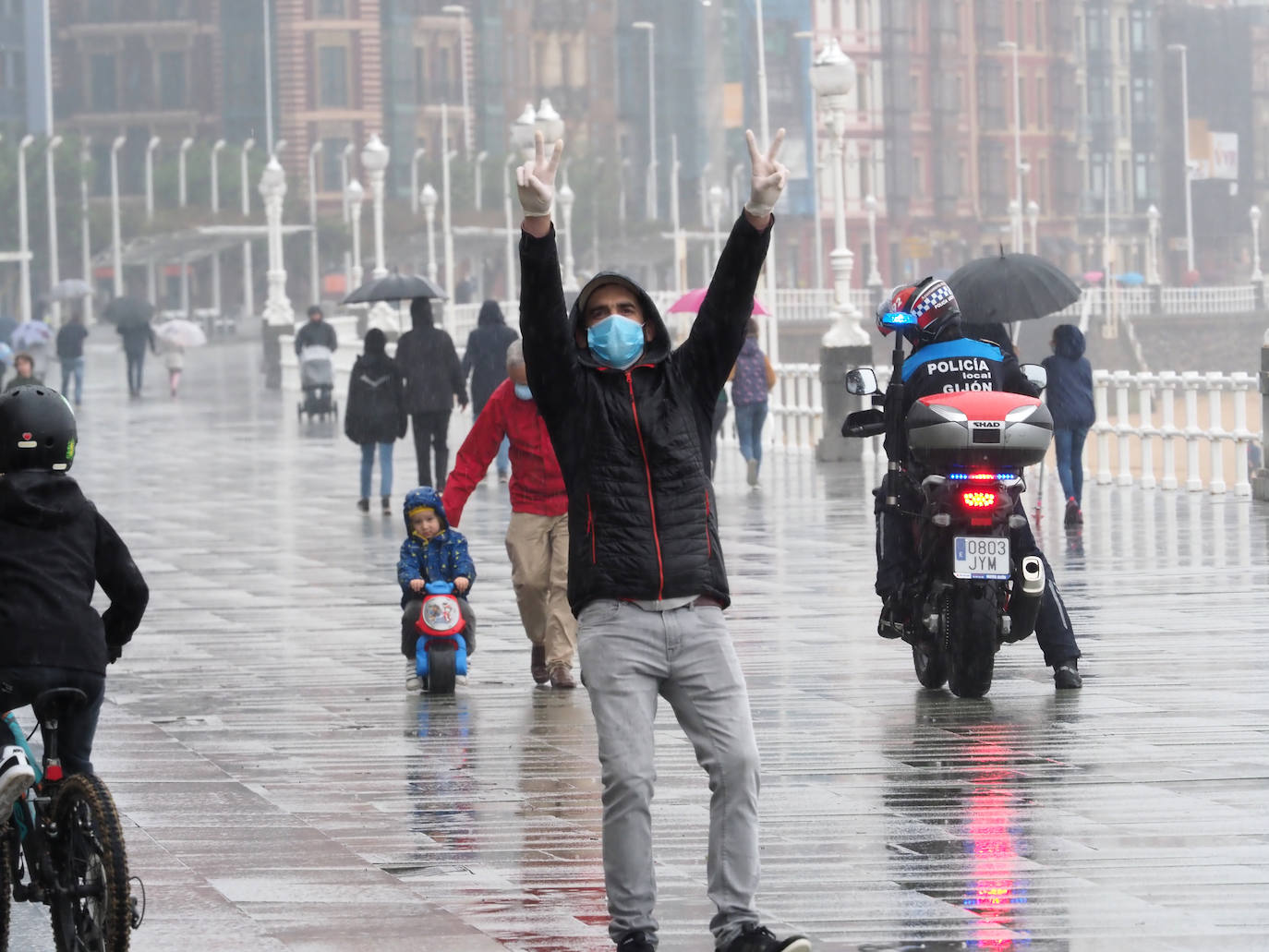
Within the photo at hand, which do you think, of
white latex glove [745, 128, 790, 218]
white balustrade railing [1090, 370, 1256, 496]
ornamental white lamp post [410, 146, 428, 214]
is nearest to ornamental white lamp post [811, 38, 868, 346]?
white balustrade railing [1090, 370, 1256, 496]

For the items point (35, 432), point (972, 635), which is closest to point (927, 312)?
point (972, 635)

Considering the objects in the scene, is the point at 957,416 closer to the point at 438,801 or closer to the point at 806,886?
the point at 438,801

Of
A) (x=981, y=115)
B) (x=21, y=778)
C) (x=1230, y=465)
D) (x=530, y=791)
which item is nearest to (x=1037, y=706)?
(x=530, y=791)

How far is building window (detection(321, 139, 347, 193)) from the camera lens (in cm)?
11188

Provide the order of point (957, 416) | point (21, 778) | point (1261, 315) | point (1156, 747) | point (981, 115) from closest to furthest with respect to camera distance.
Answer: point (21, 778) < point (1156, 747) < point (957, 416) < point (1261, 315) < point (981, 115)

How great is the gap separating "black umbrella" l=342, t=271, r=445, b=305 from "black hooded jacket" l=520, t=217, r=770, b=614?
1869 centimetres

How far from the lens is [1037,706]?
32.4 ft

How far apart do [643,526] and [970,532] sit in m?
4.16

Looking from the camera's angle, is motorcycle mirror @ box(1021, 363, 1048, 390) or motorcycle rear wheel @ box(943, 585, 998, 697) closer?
motorcycle rear wheel @ box(943, 585, 998, 697)

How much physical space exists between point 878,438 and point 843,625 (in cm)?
1409

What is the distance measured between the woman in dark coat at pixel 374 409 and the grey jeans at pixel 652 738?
15173mm

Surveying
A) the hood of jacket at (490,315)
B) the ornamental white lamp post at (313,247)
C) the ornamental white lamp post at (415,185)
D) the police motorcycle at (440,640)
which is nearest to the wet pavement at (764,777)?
the police motorcycle at (440,640)

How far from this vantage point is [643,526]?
5.93 m

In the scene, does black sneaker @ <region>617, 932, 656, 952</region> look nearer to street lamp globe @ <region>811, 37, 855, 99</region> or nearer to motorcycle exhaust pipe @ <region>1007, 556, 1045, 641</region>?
motorcycle exhaust pipe @ <region>1007, 556, 1045, 641</region>
